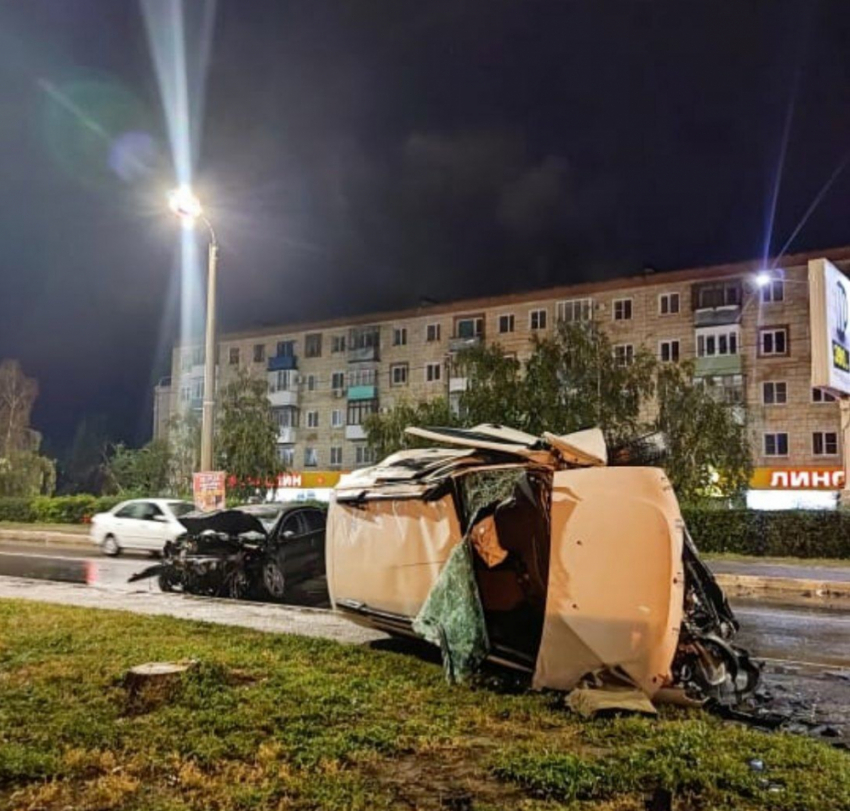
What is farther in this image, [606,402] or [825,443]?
[825,443]

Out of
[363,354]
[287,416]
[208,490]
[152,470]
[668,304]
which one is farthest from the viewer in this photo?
Answer: [287,416]

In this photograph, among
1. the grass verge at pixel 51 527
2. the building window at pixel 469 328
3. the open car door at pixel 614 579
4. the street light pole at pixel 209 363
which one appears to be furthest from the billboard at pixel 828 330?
the building window at pixel 469 328

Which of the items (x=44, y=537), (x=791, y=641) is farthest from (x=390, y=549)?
(x=44, y=537)

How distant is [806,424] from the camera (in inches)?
1767

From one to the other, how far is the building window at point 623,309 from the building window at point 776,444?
11077mm

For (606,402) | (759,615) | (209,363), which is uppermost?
(606,402)

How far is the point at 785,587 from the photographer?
48.8ft

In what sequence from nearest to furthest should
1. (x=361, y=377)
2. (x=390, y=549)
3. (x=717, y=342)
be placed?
(x=390, y=549) → (x=717, y=342) → (x=361, y=377)

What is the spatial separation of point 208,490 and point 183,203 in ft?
17.5

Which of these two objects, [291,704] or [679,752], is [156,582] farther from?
[679,752]

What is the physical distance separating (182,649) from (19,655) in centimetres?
144

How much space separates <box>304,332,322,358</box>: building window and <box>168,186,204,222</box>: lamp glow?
4892cm

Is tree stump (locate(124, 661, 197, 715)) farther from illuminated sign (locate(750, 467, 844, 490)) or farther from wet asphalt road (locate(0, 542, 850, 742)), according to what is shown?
illuminated sign (locate(750, 467, 844, 490))

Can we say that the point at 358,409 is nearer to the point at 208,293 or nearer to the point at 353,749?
the point at 208,293
